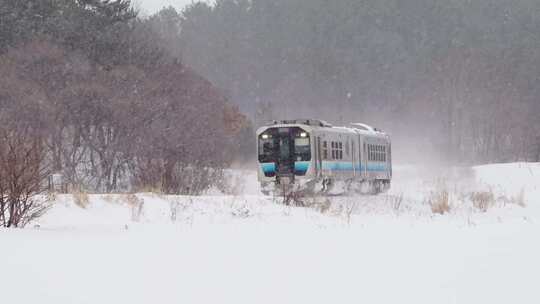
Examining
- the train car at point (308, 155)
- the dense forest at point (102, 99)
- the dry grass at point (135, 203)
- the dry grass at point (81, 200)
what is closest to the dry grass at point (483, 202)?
the train car at point (308, 155)

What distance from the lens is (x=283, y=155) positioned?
2461 cm

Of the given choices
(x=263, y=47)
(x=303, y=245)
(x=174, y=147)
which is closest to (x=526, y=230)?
(x=303, y=245)

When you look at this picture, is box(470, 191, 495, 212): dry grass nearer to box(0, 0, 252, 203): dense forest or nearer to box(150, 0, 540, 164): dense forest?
box(0, 0, 252, 203): dense forest

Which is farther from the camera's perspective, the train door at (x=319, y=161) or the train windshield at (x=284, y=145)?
the train windshield at (x=284, y=145)

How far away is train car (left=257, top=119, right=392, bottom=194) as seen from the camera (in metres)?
24.0

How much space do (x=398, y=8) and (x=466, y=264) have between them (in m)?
106

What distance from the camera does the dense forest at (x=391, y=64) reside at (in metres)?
78.1

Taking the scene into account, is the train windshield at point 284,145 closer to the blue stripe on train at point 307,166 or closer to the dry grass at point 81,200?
the blue stripe on train at point 307,166

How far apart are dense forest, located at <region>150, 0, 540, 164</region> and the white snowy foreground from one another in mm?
61002

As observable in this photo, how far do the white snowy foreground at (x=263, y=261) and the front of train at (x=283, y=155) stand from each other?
11.5m

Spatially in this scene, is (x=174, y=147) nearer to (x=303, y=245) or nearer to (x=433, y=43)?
(x=303, y=245)

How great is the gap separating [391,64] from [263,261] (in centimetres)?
9628

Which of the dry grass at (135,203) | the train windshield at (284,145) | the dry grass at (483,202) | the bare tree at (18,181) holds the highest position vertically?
the train windshield at (284,145)

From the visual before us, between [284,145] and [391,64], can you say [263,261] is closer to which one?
[284,145]
